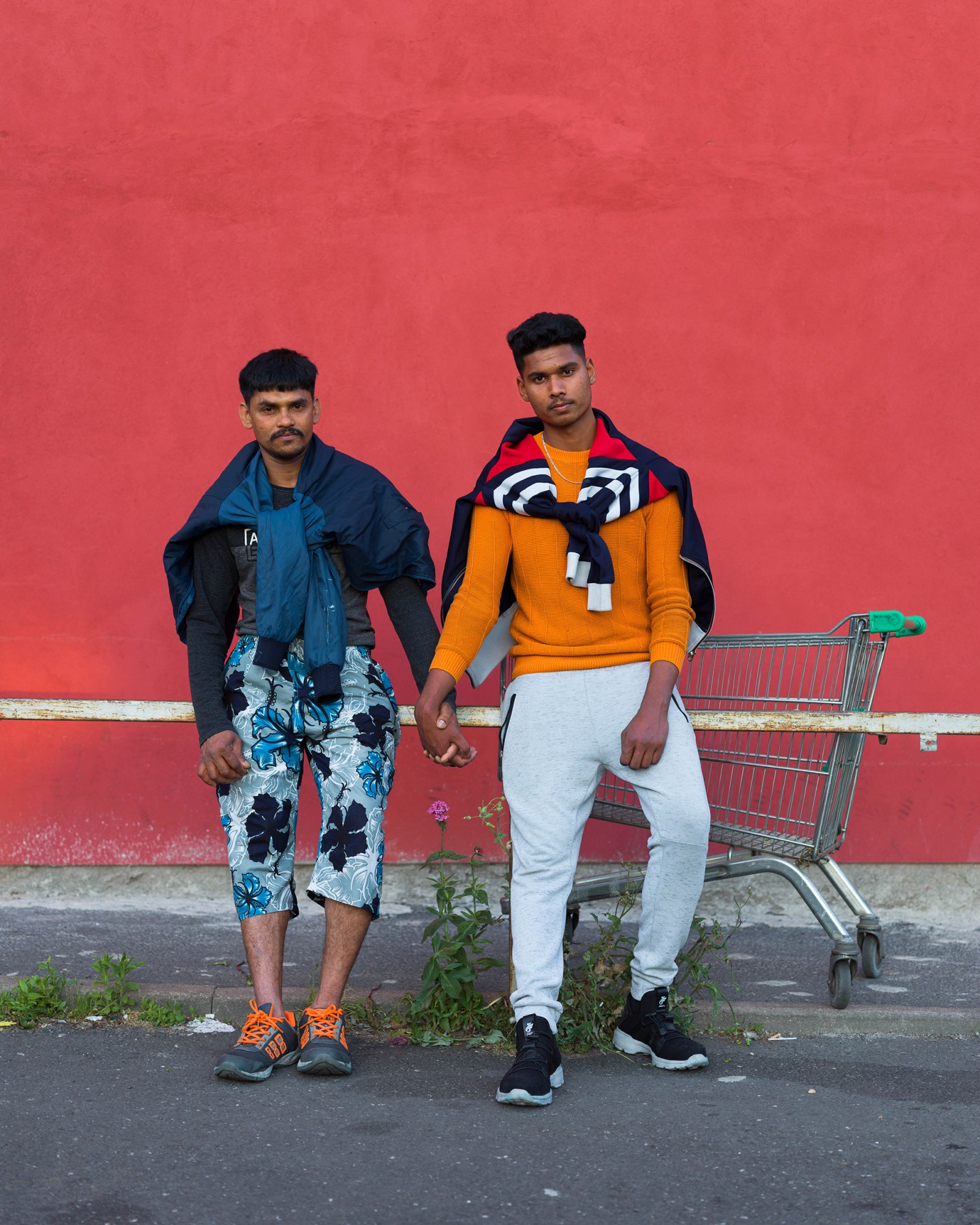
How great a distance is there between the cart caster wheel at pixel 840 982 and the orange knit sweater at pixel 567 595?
1109 mm

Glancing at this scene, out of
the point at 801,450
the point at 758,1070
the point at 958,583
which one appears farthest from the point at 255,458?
the point at 958,583

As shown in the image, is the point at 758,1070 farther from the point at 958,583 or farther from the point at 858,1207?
the point at 958,583

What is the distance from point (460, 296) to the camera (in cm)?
498

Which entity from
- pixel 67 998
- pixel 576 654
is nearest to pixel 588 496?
pixel 576 654

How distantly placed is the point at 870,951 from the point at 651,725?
142 cm

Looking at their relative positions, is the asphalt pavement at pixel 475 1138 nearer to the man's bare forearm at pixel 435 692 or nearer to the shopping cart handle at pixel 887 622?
the man's bare forearm at pixel 435 692

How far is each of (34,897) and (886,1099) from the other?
3.38 metres

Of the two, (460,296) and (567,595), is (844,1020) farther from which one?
(460,296)

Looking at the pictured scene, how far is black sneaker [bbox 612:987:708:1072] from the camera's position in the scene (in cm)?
321

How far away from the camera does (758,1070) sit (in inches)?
130

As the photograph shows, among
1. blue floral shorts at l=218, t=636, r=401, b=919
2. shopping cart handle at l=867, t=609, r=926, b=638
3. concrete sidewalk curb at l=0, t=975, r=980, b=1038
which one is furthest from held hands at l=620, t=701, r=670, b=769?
concrete sidewalk curb at l=0, t=975, r=980, b=1038

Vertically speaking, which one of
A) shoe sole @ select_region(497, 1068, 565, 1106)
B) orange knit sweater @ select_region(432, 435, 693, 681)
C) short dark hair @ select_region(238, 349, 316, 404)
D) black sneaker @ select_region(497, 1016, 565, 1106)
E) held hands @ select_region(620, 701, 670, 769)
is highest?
short dark hair @ select_region(238, 349, 316, 404)

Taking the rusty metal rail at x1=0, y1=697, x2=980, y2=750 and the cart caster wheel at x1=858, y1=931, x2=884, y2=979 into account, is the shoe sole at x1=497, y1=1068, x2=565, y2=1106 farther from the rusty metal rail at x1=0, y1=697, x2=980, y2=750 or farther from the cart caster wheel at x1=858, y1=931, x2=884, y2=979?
the cart caster wheel at x1=858, y1=931, x2=884, y2=979

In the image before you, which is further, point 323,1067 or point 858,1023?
point 858,1023
